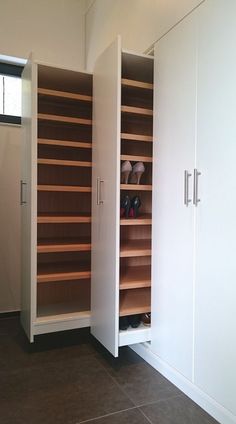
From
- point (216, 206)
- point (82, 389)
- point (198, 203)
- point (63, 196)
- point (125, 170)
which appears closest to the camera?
point (216, 206)

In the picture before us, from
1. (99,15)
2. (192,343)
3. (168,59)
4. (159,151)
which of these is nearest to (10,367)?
(192,343)

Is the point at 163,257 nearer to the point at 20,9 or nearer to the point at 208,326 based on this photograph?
the point at 208,326

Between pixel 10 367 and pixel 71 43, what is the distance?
9.37 feet

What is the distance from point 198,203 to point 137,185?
57cm

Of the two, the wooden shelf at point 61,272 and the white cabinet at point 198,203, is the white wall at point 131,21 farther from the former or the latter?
the wooden shelf at point 61,272

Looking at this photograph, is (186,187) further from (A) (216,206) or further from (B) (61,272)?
(B) (61,272)

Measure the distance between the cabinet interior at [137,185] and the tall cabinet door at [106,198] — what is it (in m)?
0.08

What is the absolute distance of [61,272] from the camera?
2.53m

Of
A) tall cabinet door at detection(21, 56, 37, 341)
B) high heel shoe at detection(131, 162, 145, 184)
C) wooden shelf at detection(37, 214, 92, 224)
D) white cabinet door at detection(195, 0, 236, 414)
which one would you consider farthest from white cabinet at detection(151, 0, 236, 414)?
tall cabinet door at detection(21, 56, 37, 341)

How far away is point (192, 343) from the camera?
177 centimetres

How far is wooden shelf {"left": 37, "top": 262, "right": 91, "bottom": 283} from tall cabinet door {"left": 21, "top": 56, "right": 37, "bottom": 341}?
0.39ft

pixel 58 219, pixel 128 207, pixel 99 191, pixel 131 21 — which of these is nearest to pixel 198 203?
pixel 128 207

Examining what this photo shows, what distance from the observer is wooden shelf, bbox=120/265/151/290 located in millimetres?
2152

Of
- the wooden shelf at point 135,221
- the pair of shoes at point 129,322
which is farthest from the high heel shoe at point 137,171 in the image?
the pair of shoes at point 129,322
